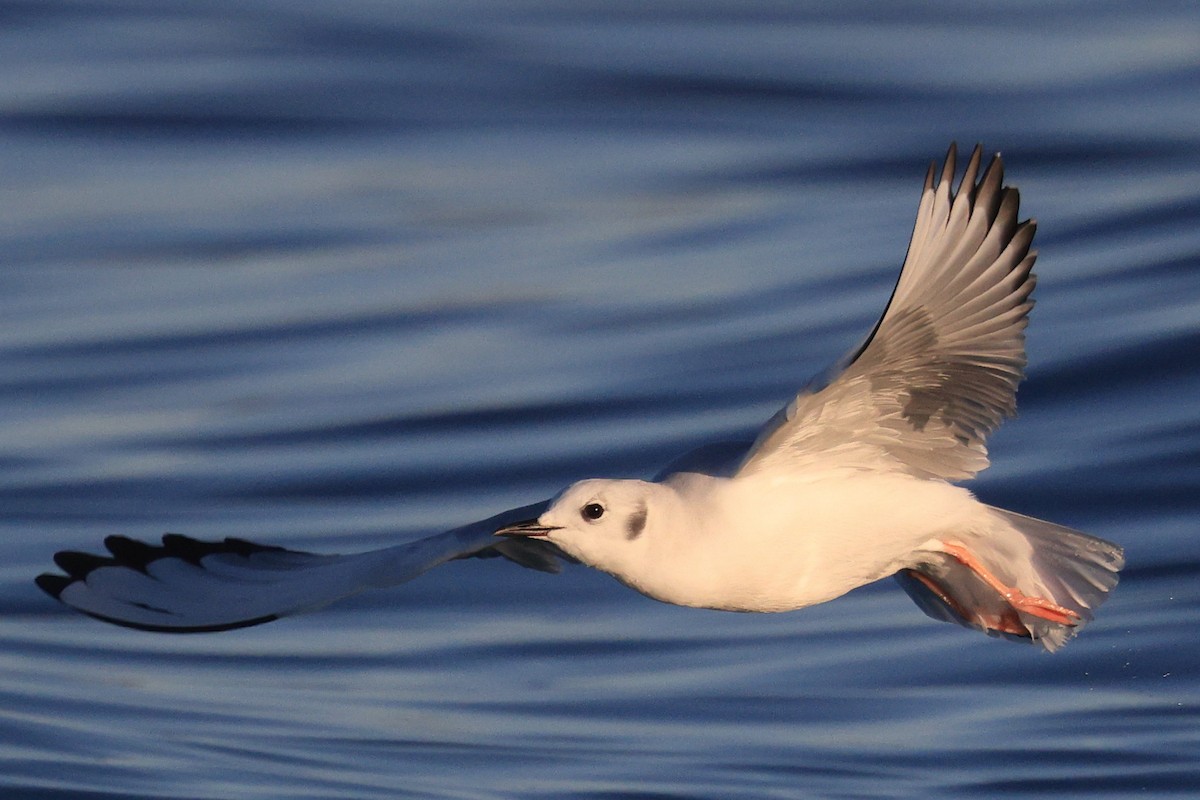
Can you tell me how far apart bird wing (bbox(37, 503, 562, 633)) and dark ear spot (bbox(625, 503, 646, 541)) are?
2.53 feet

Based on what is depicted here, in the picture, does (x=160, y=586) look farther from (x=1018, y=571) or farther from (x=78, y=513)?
(x=78, y=513)

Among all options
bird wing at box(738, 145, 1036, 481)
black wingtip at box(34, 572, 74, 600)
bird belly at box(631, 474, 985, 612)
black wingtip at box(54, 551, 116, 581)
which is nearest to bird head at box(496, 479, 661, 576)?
bird belly at box(631, 474, 985, 612)

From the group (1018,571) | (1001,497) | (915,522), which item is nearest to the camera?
(915,522)

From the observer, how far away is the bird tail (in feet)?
23.1

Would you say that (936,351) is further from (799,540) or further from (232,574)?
(232,574)

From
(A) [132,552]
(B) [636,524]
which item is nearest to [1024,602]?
(B) [636,524]

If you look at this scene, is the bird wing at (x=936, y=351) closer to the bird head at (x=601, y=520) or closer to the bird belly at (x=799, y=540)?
the bird belly at (x=799, y=540)

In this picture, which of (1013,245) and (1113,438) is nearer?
(1013,245)

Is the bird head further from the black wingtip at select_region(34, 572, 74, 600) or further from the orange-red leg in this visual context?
the black wingtip at select_region(34, 572, 74, 600)

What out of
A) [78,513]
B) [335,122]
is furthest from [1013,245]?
[335,122]

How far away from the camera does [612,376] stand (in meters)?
13.2

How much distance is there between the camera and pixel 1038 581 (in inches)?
279

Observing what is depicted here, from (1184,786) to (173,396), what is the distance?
6.80 m

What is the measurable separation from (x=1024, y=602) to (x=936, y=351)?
1.29 m
